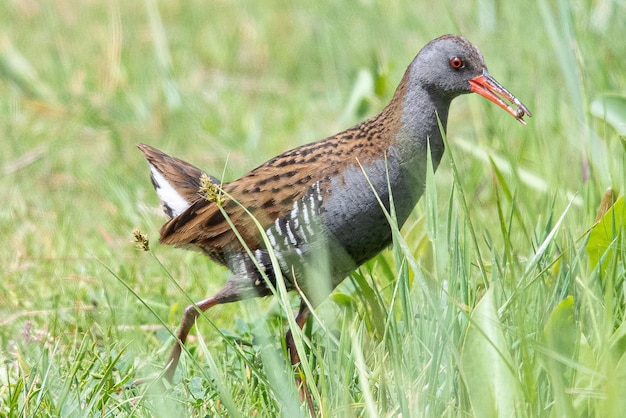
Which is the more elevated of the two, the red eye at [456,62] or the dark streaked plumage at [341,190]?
the red eye at [456,62]

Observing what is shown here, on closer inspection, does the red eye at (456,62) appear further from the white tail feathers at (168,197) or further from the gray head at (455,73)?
the white tail feathers at (168,197)

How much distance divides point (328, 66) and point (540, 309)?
3333mm

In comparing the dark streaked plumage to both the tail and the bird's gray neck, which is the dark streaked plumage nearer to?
the bird's gray neck

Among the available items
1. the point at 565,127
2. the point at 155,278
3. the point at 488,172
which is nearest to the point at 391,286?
the point at 155,278

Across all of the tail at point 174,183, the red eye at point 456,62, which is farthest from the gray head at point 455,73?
the tail at point 174,183

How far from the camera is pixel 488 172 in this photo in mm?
4340

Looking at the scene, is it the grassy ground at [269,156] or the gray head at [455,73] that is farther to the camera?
the gray head at [455,73]

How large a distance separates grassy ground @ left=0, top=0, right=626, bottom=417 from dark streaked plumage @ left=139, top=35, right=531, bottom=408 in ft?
0.41

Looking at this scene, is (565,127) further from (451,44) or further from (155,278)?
(155,278)

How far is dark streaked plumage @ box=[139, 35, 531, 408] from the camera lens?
2.89m

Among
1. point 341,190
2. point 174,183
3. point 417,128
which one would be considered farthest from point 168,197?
point 417,128

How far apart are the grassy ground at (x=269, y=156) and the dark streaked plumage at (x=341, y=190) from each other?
0.13 m

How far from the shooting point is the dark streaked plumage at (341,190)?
9.50ft

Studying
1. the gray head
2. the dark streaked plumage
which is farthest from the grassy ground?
the gray head
